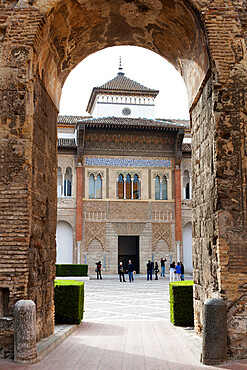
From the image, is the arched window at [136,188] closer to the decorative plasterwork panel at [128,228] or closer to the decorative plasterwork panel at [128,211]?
the decorative plasterwork panel at [128,211]

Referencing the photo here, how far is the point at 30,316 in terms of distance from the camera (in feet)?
20.0

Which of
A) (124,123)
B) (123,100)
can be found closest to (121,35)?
(124,123)

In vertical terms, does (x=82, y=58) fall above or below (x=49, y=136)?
above

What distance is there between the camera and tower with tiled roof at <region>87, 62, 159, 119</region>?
109 ft

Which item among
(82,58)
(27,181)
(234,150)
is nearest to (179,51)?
(82,58)

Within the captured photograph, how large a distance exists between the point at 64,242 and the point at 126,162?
6.64 metres

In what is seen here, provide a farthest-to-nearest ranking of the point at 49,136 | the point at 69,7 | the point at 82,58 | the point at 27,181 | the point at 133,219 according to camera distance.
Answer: the point at 133,219 → the point at 82,58 → the point at 49,136 → the point at 69,7 → the point at 27,181

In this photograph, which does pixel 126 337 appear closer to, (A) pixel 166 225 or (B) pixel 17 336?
(B) pixel 17 336

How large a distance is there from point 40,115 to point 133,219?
2147 centimetres

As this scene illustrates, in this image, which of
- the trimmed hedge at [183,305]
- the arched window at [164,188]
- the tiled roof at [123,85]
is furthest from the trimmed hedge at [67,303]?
the tiled roof at [123,85]

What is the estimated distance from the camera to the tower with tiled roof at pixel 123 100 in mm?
33281

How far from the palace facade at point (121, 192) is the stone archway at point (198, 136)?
20.0 metres

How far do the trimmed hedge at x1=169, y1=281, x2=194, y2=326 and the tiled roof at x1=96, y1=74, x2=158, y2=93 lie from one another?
2614 cm

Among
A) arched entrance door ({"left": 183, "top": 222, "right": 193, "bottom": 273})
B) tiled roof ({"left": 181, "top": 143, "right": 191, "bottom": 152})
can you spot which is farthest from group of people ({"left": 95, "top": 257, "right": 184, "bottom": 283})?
tiled roof ({"left": 181, "top": 143, "right": 191, "bottom": 152})
